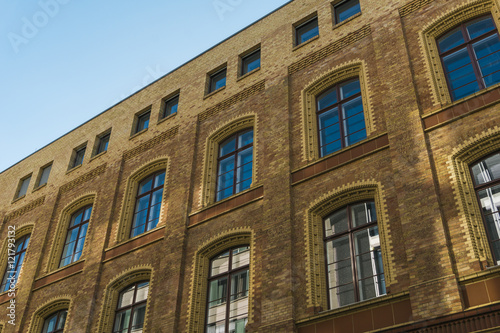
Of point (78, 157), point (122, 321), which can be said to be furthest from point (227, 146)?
point (78, 157)

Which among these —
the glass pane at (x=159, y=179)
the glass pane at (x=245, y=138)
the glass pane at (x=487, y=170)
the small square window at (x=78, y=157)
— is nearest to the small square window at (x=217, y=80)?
the glass pane at (x=245, y=138)

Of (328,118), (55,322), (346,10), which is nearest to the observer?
(328,118)

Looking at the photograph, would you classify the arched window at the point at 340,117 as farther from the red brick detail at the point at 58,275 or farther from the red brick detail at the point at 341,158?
the red brick detail at the point at 58,275

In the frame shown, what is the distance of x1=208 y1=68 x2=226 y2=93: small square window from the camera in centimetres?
1977

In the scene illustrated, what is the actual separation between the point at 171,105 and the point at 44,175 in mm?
7197

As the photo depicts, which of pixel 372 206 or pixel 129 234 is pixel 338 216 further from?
pixel 129 234

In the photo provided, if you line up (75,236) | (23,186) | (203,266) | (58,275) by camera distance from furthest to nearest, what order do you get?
(23,186) < (75,236) < (58,275) < (203,266)

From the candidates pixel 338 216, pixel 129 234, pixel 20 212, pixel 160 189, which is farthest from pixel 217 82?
pixel 20 212

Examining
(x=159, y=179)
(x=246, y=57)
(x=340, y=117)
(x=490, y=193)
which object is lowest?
(x=490, y=193)

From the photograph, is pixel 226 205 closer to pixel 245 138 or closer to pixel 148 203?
pixel 245 138

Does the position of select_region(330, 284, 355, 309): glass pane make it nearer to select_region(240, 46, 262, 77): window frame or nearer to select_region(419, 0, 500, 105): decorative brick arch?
select_region(419, 0, 500, 105): decorative brick arch

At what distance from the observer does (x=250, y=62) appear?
19.4 meters

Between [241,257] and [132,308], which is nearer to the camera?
[241,257]

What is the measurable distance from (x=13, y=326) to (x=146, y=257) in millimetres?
6061
